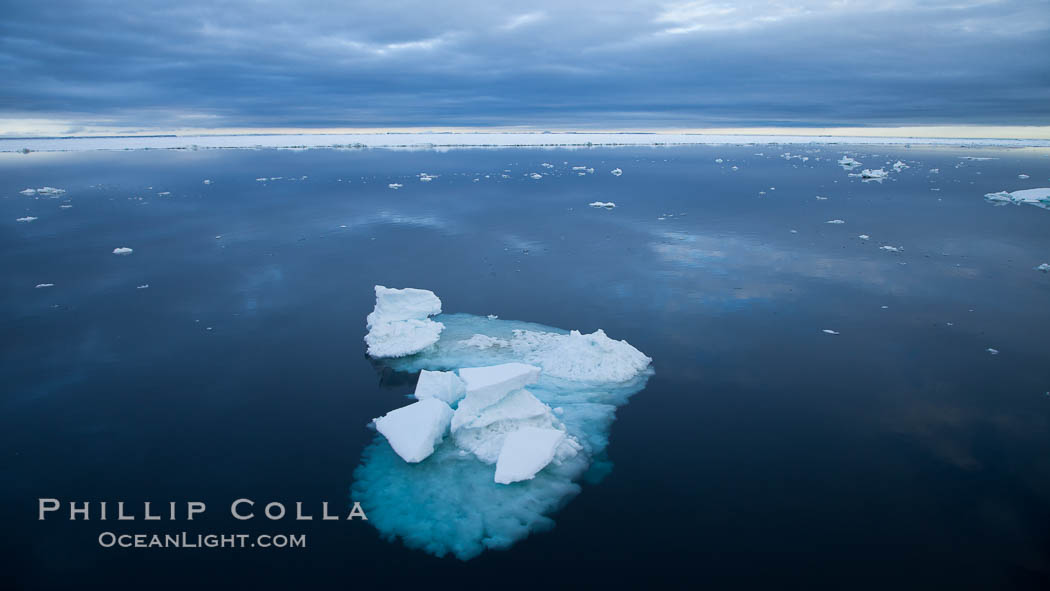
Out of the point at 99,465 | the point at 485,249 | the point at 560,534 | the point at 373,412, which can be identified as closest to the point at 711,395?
the point at 560,534

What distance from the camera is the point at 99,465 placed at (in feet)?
33.5

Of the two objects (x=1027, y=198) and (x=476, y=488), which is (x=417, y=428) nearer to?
(x=476, y=488)

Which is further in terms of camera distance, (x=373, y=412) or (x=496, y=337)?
(x=496, y=337)

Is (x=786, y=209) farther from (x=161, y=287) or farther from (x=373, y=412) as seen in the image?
(x=161, y=287)

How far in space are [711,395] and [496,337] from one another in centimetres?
629

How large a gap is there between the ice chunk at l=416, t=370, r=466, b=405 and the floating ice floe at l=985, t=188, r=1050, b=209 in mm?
51459

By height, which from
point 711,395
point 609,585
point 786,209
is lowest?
point 609,585

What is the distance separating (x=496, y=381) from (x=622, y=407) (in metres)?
3.49

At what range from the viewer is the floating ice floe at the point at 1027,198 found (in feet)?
132

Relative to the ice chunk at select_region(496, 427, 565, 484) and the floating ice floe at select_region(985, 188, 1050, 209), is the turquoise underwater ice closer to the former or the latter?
A: the ice chunk at select_region(496, 427, 565, 484)

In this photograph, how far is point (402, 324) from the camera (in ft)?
50.5

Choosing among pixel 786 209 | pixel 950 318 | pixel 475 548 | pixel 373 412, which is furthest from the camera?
pixel 786 209

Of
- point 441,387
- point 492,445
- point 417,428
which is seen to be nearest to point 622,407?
point 492,445

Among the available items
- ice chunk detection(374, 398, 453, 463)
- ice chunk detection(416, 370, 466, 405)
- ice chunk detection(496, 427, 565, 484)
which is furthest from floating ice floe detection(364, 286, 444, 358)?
ice chunk detection(496, 427, 565, 484)
